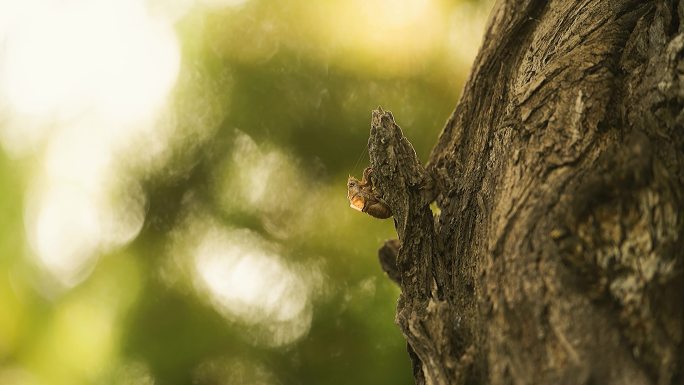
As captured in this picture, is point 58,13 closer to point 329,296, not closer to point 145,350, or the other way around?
point 145,350

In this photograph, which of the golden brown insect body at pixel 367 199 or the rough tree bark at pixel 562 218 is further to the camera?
the golden brown insect body at pixel 367 199

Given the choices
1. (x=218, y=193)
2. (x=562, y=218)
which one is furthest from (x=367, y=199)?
(x=218, y=193)

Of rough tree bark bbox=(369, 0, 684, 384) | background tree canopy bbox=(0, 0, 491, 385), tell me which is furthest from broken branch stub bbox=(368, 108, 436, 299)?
background tree canopy bbox=(0, 0, 491, 385)

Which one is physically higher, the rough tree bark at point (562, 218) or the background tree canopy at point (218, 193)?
the background tree canopy at point (218, 193)

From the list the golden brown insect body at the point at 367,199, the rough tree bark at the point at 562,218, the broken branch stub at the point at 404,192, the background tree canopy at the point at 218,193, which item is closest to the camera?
the rough tree bark at the point at 562,218

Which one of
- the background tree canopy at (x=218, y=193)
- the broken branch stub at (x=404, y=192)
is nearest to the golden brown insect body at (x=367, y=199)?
the broken branch stub at (x=404, y=192)

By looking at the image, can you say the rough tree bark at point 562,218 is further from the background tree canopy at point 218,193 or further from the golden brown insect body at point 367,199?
the background tree canopy at point 218,193
